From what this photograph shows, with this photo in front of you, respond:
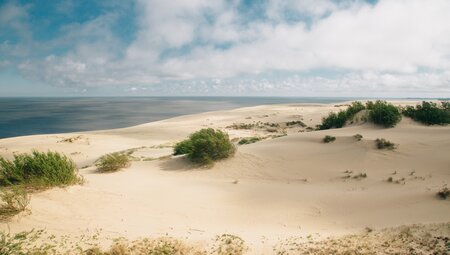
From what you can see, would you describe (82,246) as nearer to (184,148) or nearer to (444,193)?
(444,193)

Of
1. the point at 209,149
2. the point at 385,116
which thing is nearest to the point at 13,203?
the point at 209,149

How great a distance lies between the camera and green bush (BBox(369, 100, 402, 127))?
17.2 m

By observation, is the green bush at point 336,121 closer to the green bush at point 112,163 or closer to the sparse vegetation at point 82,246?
the green bush at point 112,163

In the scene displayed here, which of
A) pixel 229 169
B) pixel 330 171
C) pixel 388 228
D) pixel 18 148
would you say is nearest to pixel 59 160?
pixel 229 169

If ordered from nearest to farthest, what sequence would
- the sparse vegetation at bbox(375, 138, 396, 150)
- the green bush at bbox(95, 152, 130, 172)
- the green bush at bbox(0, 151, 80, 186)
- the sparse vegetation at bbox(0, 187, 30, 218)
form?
the sparse vegetation at bbox(0, 187, 30, 218) < the green bush at bbox(0, 151, 80, 186) < the green bush at bbox(95, 152, 130, 172) < the sparse vegetation at bbox(375, 138, 396, 150)

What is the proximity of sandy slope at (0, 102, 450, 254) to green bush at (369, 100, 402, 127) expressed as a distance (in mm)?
1242

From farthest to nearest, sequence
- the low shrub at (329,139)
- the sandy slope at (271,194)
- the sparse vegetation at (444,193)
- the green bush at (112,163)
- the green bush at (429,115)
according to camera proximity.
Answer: the green bush at (429,115), the low shrub at (329,139), the green bush at (112,163), the sparse vegetation at (444,193), the sandy slope at (271,194)

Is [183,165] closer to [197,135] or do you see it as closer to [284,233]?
[197,135]

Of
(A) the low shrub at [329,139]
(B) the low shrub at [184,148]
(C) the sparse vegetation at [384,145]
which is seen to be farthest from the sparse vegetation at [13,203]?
(C) the sparse vegetation at [384,145]

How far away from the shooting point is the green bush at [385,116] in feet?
56.3

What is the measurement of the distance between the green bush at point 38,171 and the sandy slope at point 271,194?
0.45 m

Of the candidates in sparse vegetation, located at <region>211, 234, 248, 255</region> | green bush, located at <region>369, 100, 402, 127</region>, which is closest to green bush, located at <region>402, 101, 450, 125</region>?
green bush, located at <region>369, 100, 402, 127</region>

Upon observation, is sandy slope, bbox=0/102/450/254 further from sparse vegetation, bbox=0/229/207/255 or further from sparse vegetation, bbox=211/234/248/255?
sparse vegetation, bbox=0/229/207/255

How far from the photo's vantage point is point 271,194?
9633 millimetres
